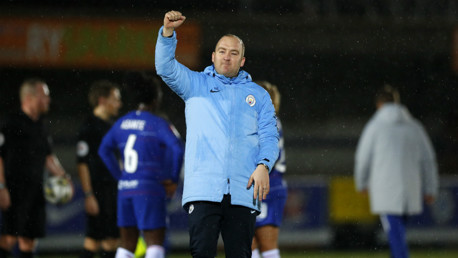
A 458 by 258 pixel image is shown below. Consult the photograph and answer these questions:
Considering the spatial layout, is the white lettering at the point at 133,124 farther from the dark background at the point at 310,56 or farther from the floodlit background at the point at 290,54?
the dark background at the point at 310,56

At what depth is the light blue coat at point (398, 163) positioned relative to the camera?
7062mm

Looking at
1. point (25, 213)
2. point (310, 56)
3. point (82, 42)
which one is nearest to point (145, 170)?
point (25, 213)

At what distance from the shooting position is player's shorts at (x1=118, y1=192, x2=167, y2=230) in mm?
5785

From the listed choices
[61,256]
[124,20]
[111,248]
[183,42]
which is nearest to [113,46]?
[124,20]

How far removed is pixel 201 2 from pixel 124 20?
251cm

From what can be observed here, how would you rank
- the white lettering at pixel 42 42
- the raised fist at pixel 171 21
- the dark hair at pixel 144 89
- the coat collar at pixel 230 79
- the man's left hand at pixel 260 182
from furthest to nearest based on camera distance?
the white lettering at pixel 42 42
the dark hair at pixel 144 89
the coat collar at pixel 230 79
the man's left hand at pixel 260 182
the raised fist at pixel 171 21

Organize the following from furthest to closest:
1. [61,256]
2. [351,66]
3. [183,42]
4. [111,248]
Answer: [351,66], [183,42], [61,256], [111,248]

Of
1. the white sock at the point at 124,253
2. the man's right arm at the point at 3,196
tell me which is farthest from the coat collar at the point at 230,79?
the man's right arm at the point at 3,196

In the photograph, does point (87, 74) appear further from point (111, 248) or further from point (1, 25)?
point (111, 248)

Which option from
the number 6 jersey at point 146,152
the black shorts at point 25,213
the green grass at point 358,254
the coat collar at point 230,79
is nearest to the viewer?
the coat collar at point 230,79

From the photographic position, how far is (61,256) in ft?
33.0

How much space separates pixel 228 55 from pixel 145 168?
2.03 meters

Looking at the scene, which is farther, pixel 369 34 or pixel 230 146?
pixel 369 34

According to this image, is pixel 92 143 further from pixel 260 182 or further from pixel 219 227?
pixel 260 182
